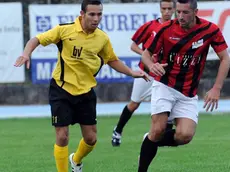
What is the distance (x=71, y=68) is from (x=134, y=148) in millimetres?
2781

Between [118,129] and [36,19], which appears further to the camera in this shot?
[36,19]

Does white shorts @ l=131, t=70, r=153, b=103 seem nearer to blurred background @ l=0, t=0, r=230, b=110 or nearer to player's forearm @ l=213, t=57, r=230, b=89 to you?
player's forearm @ l=213, t=57, r=230, b=89

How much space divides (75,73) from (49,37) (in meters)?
0.47

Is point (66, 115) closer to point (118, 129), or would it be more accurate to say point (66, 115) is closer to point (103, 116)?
point (118, 129)

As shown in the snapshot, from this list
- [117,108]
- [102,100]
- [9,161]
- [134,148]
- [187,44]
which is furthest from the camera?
[102,100]

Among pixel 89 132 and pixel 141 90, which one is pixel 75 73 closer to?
pixel 89 132

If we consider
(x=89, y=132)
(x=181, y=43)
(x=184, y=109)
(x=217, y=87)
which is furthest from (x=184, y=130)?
(x=89, y=132)

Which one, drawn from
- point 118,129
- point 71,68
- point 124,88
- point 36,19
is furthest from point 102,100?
point 71,68

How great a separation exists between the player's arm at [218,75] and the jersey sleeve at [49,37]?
1.63m

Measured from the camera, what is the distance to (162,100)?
25.8 feet

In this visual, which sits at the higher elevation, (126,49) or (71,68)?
(71,68)

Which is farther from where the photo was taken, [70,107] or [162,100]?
[70,107]

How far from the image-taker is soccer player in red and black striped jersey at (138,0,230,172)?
7.80m

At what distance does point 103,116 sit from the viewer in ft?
50.5
